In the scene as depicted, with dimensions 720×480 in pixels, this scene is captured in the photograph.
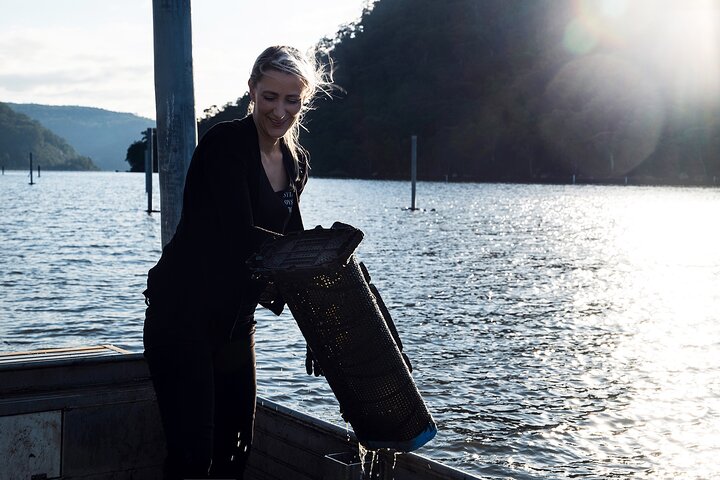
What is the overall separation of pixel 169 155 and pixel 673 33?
157 metres

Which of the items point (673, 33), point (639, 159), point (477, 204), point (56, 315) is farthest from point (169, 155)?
point (673, 33)

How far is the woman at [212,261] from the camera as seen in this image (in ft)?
11.2

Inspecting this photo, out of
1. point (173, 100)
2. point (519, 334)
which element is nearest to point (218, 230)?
point (173, 100)

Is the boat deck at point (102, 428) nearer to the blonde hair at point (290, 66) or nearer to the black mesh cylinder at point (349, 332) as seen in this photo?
the black mesh cylinder at point (349, 332)

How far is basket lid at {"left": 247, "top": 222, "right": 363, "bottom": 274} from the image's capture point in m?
3.38

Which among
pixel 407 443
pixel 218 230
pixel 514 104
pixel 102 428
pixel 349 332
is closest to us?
pixel 218 230

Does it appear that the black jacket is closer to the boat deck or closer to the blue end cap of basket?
the blue end cap of basket

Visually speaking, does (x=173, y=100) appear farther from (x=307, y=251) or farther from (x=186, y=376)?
(x=186, y=376)

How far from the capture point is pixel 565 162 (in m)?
145

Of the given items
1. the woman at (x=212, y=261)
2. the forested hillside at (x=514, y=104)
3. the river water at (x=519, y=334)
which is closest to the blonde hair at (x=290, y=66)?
the woman at (x=212, y=261)

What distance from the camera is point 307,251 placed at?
3449mm

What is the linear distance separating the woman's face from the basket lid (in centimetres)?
45

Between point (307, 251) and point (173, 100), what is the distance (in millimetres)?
1800

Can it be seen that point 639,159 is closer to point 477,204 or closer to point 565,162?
point 565,162
